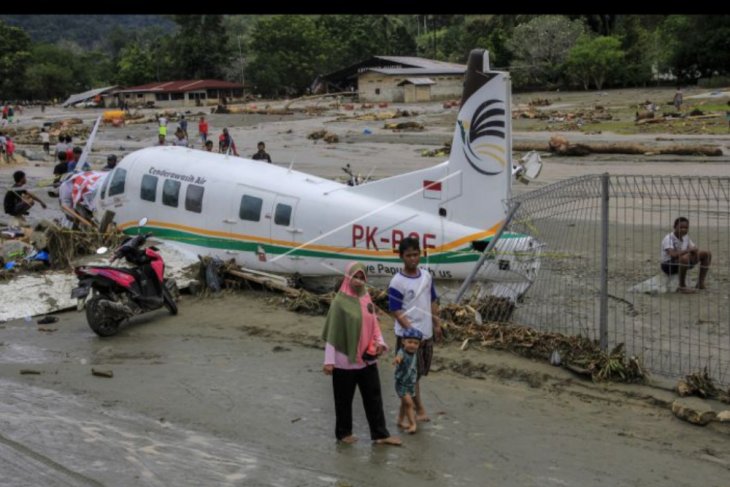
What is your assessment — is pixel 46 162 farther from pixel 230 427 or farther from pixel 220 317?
pixel 230 427

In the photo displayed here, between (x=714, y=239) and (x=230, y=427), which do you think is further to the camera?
(x=714, y=239)

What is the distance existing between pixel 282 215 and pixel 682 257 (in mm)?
6023

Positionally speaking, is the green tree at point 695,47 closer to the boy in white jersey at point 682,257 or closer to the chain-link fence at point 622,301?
the boy in white jersey at point 682,257

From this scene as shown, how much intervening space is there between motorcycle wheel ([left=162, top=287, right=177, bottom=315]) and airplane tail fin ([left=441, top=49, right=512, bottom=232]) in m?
4.42

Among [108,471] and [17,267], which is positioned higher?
[17,267]

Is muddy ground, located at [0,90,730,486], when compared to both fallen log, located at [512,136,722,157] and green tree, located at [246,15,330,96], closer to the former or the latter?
fallen log, located at [512,136,722,157]

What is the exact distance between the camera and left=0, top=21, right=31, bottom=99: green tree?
9906cm

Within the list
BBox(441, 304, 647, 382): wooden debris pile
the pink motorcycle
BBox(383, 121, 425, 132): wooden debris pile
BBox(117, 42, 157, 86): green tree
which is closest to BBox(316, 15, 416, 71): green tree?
BBox(117, 42, 157, 86): green tree

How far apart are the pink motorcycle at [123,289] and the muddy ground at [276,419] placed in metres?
0.29

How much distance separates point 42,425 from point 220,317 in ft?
15.1

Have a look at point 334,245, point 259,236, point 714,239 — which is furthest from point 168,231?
point 714,239

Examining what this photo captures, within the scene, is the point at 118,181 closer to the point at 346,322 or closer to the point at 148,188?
the point at 148,188

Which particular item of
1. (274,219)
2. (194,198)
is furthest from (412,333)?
(194,198)

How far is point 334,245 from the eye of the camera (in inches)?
510
